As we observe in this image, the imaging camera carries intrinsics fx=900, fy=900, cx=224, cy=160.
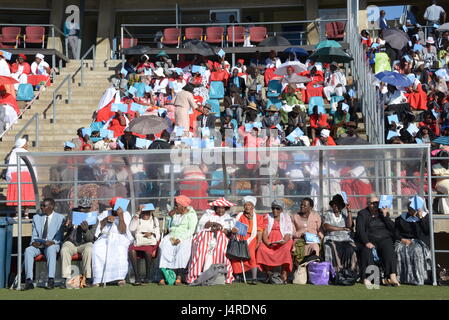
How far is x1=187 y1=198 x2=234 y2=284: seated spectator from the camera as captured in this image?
13.9 m

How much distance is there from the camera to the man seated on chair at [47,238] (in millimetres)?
13828

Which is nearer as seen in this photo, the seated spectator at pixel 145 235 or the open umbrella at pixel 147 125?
the seated spectator at pixel 145 235

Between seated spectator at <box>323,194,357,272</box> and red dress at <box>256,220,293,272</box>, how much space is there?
57cm

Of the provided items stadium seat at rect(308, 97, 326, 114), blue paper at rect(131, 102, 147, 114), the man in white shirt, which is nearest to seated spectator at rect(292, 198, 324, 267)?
stadium seat at rect(308, 97, 326, 114)

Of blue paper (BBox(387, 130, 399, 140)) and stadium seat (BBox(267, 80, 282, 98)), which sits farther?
stadium seat (BBox(267, 80, 282, 98))

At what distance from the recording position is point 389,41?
2433cm

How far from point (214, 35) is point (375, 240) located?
14825mm

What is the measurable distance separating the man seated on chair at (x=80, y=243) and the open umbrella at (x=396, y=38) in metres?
12.3

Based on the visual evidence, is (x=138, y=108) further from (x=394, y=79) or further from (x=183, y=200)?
(x=183, y=200)

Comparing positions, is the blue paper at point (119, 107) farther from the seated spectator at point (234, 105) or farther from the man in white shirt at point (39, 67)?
the man in white shirt at point (39, 67)

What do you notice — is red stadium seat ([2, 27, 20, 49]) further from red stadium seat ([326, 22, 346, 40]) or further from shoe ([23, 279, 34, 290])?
shoe ([23, 279, 34, 290])

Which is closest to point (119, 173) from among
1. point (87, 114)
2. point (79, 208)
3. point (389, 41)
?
point (79, 208)

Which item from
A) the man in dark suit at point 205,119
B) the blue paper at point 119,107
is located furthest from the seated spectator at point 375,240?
the blue paper at point 119,107

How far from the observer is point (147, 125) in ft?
60.6
